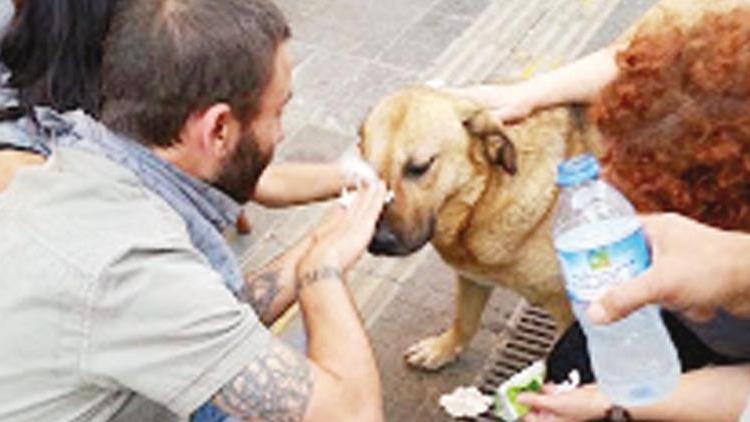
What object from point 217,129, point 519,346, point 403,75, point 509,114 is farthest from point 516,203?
point 403,75

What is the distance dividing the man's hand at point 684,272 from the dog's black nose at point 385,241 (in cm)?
137

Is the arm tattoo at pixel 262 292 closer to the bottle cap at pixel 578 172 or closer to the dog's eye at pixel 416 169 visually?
the dog's eye at pixel 416 169

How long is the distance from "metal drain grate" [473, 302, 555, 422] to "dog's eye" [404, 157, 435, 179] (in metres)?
1.15

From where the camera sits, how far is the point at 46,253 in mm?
2209

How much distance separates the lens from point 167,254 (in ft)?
7.48

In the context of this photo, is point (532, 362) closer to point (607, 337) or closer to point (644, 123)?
point (607, 337)

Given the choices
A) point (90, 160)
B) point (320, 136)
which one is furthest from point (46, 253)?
point (320, 136)

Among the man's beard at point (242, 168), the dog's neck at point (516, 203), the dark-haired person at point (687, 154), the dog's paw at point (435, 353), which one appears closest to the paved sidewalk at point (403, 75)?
the dog's paw at point (435, 353)

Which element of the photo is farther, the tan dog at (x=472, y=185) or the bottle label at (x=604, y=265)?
the tan dog at (x=472, y=185)

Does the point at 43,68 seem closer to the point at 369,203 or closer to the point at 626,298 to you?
the point at 369,203

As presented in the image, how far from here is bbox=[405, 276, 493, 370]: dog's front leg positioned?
3939mm

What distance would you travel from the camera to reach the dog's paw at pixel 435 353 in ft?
13.5

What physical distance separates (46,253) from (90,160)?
317 mm

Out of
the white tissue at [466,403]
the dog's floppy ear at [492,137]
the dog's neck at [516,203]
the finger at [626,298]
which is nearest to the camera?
the finger at [626,298]
